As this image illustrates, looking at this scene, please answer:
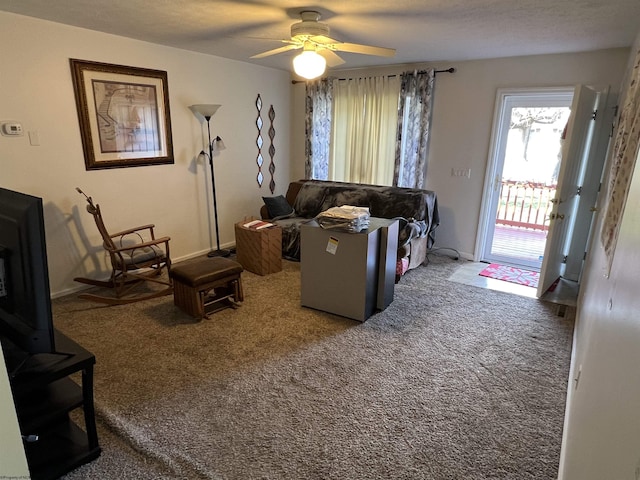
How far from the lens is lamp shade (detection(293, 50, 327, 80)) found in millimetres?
2756

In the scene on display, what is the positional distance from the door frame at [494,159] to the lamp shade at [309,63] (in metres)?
2.51

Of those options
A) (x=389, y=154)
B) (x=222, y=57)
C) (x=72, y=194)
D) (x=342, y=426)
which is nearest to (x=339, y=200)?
(x=389, y=154)

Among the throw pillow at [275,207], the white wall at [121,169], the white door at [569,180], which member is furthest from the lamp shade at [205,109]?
the white door at [569,180]

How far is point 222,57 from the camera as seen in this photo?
4.55 m

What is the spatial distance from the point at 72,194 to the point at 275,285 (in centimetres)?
208

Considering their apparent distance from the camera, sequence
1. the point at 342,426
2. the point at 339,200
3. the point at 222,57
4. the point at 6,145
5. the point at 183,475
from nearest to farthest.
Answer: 1. the point at 183,475
2. the point at 342,426
3. the point at 6,145
4. the point at 222,57
5. the point at 339,200

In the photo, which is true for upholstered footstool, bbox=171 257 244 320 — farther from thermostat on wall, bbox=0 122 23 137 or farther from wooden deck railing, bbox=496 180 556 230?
wooden deck railing, bbox=496 180 556 230

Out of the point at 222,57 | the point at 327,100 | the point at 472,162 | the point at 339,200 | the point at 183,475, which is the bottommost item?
the point at 183,475

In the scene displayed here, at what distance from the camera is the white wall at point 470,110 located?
3846 mm

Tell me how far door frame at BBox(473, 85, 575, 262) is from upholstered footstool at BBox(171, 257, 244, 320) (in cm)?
303

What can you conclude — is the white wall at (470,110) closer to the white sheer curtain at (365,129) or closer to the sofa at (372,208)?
the white sheer curtain at (365,129)

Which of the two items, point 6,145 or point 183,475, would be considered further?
point 6,145

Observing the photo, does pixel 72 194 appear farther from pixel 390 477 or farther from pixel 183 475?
pixel 390 477

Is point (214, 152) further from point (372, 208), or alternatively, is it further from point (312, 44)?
point (312, 44)
